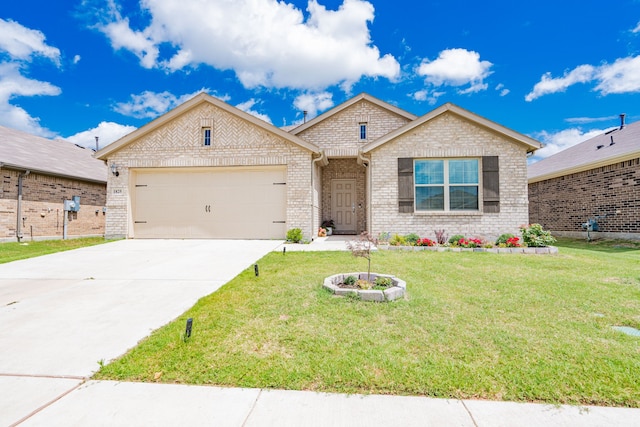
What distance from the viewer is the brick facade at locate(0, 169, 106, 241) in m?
11.1

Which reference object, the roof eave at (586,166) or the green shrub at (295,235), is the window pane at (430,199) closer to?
the green shrub at (295,235)

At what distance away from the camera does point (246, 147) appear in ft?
35.9

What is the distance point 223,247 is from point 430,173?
7.38 m

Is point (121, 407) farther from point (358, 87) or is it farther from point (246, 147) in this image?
point (358, 87)

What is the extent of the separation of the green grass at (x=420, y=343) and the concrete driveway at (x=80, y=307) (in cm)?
34

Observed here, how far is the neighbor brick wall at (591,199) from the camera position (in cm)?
1053

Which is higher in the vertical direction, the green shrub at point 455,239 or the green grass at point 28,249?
the green shrub at point 455,239

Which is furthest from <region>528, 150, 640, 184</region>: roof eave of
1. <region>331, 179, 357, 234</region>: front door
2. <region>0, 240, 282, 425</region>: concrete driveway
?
<region>0, 240, 282, 425</region>: concrete driveway

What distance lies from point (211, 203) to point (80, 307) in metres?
7.52

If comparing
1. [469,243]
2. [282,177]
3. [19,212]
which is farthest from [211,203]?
[469,243]

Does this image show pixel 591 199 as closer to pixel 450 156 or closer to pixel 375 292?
pixel 450 156

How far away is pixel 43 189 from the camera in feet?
40.0

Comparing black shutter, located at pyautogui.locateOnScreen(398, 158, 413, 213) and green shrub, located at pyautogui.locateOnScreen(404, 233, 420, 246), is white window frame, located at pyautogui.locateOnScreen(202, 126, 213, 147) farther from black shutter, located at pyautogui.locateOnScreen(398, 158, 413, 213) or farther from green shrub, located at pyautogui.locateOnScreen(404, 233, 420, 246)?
green shrub, located at pyautogui.locateOnScreen(404, 233, 420, 246)

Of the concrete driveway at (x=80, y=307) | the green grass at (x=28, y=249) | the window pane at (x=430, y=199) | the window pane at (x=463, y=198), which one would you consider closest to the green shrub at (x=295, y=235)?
the concrete driveway at (x=80, y=307)
